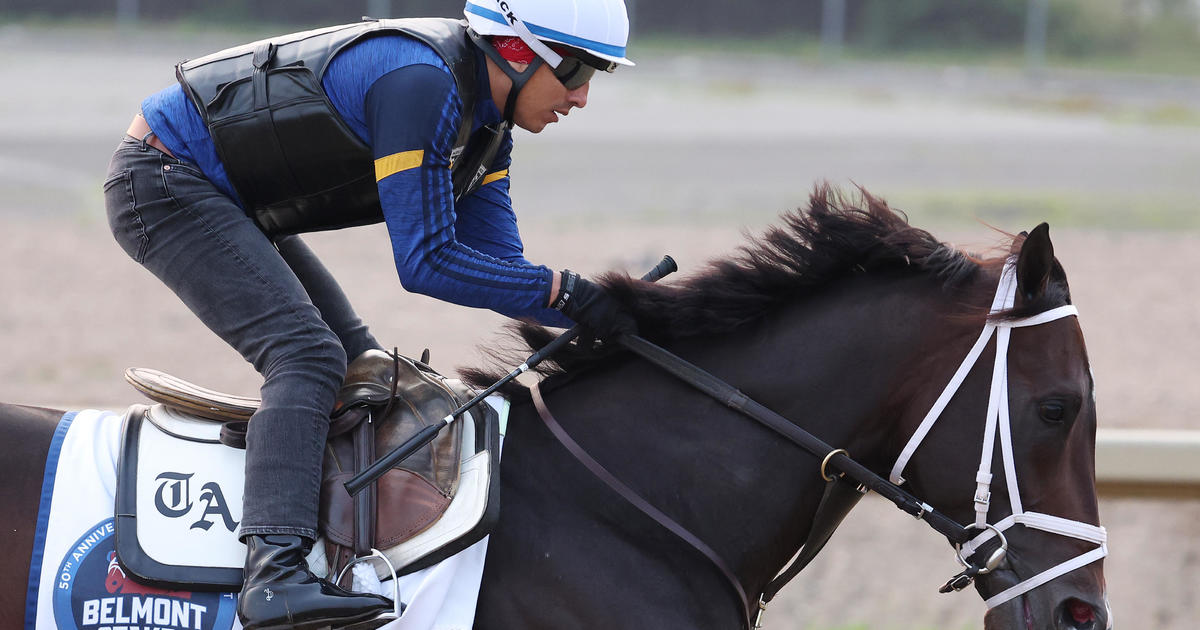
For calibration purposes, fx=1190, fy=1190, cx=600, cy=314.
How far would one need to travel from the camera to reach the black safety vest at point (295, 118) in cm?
286

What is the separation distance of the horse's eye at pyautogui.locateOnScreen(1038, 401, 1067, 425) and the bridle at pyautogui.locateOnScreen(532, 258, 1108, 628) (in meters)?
0.08

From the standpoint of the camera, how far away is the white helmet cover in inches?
114

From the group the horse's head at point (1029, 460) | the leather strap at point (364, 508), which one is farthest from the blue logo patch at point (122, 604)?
the horse's head at point (1029, 460)

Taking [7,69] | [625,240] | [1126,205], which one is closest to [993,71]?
[1126,205]

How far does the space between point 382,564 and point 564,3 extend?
1402 millimetres

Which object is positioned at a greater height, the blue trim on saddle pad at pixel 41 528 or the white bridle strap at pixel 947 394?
the white bridle strap at pixel 947 394

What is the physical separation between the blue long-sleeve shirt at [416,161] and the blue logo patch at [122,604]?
852 millimetres

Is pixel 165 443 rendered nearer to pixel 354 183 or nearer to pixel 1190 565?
pixel 354 183

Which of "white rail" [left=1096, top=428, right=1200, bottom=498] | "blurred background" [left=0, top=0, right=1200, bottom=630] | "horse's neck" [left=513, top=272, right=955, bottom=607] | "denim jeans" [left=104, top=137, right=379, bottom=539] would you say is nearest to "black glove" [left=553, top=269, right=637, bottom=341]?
"horse's neck" [left=513, top=272, right=955, bottom=607]

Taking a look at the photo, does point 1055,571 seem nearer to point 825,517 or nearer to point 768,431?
point 825,517

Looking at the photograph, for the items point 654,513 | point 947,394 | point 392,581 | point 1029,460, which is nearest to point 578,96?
point 654,513

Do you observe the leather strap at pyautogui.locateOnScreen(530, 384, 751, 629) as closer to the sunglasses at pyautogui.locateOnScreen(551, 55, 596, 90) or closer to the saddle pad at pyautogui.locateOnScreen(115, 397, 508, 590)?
the saddle pad at pyautogui.locateOnScreen(115, 397, 508, 590)

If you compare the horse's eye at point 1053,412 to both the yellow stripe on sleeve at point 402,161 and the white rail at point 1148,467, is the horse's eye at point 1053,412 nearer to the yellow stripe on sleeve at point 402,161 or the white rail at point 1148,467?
→ the yellow stripe on sleeve at point 402,161

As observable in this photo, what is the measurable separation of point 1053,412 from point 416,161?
5.11 ft
